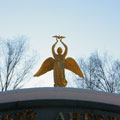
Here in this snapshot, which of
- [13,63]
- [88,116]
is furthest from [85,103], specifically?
[13,63]

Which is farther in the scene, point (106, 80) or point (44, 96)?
point (106, 80)

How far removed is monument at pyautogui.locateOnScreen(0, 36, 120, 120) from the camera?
19.5ft

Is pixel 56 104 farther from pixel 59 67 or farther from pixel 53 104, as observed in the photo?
pixel 59 67

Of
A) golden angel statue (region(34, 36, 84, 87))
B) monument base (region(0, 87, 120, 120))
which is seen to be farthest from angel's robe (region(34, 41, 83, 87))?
monument base (region(0, 87, 120, 120))

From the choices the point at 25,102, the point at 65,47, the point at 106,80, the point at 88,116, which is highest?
the point at 106,80

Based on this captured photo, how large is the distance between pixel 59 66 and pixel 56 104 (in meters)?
2.09

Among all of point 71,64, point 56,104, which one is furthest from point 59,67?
point 56,104

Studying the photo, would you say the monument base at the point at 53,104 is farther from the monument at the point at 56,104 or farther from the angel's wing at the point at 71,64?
the angel's wing at the point at 71,64

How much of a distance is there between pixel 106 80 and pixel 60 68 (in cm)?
1142

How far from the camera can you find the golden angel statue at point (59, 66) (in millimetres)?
7891

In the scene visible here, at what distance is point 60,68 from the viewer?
793cm

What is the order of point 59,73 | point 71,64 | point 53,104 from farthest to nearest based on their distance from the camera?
point 71,64
point 59,73
point 53,104

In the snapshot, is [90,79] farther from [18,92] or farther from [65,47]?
[18,92]

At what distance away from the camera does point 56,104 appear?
601cm
